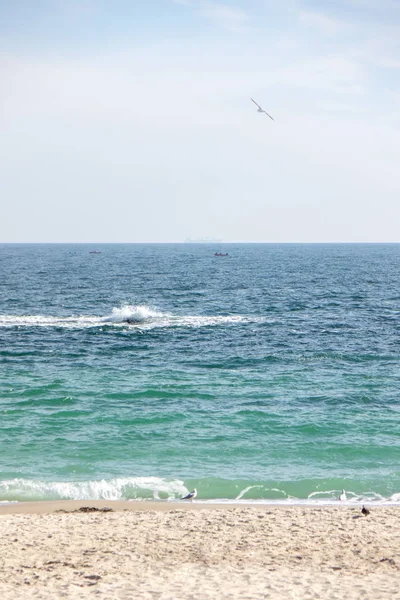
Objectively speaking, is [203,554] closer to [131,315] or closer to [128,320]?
[128,320]

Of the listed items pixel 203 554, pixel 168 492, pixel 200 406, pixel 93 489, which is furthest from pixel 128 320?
pixel 203 554

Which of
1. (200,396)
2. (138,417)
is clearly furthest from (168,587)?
(200,396)

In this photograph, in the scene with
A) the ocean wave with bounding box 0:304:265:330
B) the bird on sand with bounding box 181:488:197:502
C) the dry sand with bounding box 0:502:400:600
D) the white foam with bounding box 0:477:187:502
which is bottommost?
the white foam with bounding box 0:477:187:502

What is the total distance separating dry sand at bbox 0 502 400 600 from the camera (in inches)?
583

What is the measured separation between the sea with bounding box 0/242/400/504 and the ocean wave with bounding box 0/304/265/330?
0.18 metres

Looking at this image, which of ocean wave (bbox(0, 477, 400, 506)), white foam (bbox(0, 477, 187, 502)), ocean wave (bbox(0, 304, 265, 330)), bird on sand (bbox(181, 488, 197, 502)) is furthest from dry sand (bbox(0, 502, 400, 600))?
ocean wave (bbox(0, 304, 265, 330))

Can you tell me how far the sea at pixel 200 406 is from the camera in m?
24.3

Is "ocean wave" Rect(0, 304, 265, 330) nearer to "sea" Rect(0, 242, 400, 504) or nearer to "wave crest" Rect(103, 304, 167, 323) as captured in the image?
"wave crest" Rect(103, 304, 167, 323)

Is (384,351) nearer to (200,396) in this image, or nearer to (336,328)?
(336,328)

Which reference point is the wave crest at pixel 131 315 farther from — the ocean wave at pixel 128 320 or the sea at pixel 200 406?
the sea at pixel 200 406

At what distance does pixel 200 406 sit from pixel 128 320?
2704cm

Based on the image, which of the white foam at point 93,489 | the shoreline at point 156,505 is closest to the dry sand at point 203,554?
the shoreline at point 156,505

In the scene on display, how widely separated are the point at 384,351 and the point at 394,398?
11666 millimetres

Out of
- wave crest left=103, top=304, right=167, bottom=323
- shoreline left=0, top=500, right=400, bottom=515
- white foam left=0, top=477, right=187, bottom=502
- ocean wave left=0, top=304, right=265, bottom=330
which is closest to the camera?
shoreline left=0, top=500, right=400, bottom=515
